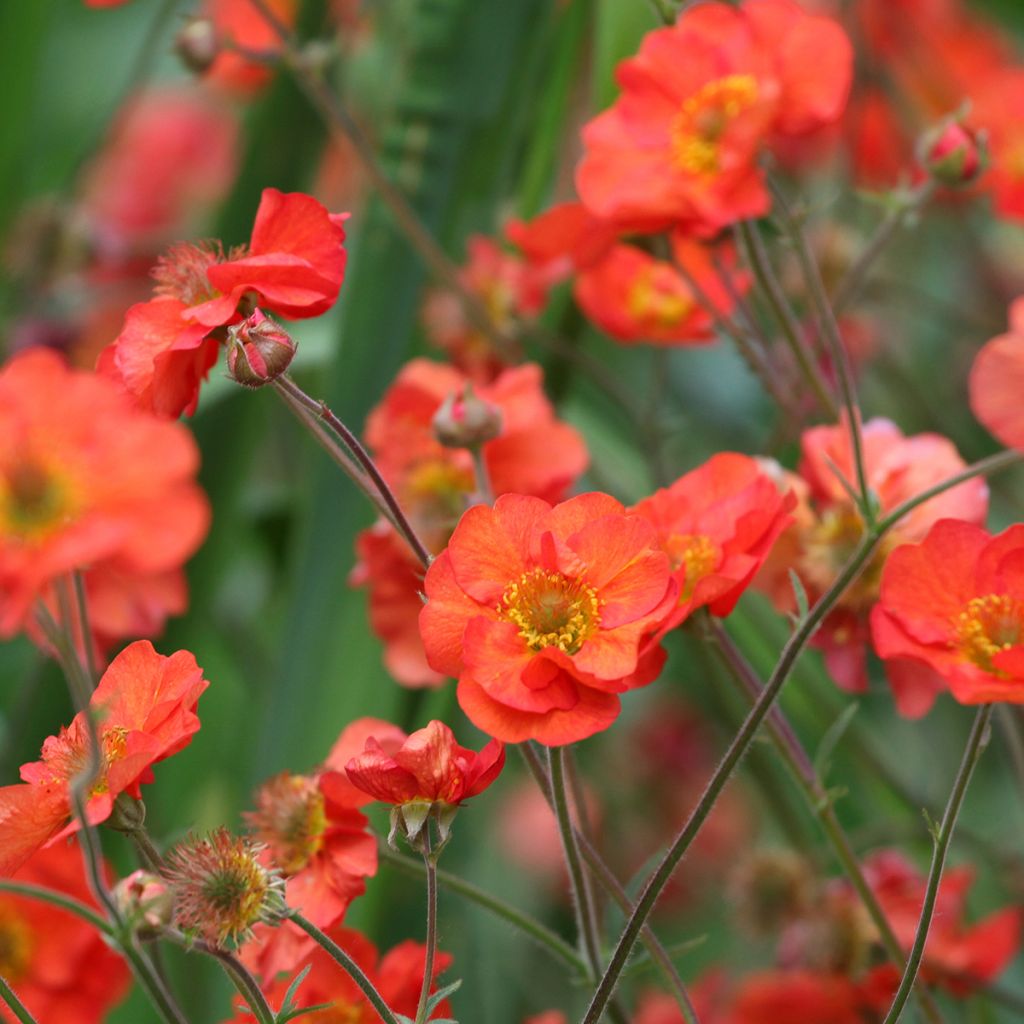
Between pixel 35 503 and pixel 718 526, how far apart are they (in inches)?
7.2

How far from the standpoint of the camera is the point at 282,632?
2.29 feet

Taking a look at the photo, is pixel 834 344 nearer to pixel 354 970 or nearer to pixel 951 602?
pixel 951 602

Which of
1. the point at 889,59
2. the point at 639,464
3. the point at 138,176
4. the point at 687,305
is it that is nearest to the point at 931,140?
the point at 687,305

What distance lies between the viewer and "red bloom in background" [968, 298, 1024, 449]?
44 cm

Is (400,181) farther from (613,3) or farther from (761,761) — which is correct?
(761,761)

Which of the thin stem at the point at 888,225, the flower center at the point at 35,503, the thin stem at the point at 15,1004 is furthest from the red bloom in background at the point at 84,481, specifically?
the thin stem at the point at 888,225

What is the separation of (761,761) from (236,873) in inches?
15.5

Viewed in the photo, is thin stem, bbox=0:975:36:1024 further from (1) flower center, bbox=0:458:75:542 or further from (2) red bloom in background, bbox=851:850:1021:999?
(2) red bloom in background, bbox=851:850:1021:999

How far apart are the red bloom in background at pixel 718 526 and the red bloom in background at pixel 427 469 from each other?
3.2 inches

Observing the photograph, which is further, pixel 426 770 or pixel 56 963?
pixel 56 963

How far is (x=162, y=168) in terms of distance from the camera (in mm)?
1432

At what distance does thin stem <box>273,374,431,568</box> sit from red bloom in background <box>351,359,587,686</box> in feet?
0.35

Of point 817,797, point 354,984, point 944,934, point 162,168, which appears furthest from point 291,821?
point 162,168

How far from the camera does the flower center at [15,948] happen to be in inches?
19.7
